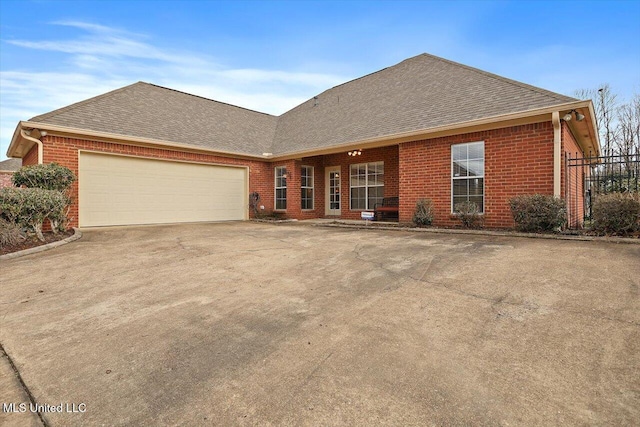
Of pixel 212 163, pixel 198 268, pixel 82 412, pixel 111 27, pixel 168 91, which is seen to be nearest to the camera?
pixel 82 412

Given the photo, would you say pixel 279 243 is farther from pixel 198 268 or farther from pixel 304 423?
pixel 304 423

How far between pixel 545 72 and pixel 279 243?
85.7 ft

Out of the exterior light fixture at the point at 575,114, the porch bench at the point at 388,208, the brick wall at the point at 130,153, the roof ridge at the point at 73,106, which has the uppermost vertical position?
the roof ridge at the point at 73,106

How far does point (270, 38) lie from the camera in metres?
15.5

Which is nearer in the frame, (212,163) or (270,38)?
(212,163)

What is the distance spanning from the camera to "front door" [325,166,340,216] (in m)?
14.7

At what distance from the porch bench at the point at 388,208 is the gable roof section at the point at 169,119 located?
6079mm

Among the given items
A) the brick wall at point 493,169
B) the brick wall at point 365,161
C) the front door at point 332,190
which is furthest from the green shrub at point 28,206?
the front door at point 332,190

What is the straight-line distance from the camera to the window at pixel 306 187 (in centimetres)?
1420

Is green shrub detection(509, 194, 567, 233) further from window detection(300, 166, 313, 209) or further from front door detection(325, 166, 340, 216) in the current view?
window detection(300, 166, 313, 209)

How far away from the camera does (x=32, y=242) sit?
21.9 ft

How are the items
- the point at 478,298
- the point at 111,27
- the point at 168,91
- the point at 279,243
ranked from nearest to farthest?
the point at 478,298 → the point at 279,243 → the point at 111,27 → the point at 168,91

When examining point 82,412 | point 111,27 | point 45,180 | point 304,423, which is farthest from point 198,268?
point 111,27

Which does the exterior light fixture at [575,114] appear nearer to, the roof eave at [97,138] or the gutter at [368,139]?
the gutter at [368,139]
